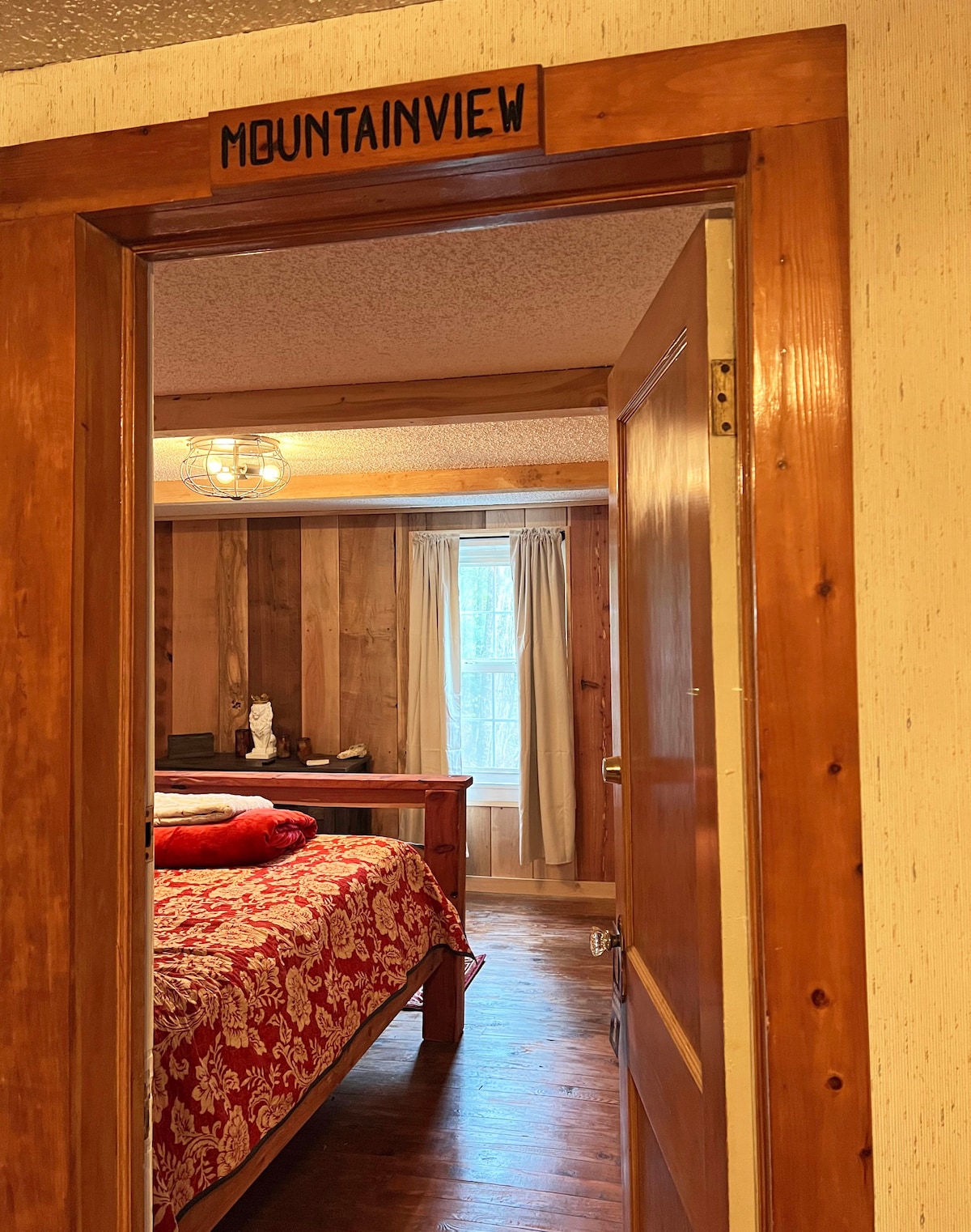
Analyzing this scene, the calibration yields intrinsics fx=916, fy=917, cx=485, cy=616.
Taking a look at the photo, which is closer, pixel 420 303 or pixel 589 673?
pixel 420 303

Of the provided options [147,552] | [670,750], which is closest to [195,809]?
[147,552]

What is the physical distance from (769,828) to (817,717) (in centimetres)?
12

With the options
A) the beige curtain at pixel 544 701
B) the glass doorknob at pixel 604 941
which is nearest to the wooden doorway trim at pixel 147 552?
the glass doorknob at pixel 604 941

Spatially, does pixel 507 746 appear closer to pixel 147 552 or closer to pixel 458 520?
pixel 458 520

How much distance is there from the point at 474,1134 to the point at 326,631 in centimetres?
344

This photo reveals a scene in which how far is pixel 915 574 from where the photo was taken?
94 centimetres

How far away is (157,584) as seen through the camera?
5.98 metres

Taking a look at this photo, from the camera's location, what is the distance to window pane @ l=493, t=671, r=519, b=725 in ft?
18.8

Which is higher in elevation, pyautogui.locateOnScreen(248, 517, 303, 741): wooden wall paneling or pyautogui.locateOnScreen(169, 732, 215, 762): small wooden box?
pyautogui.locateOnScreen(248, 517, 303, 741): wooden wall paneling

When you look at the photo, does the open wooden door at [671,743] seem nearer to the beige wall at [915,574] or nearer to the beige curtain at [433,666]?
the beige wall at [915,574]

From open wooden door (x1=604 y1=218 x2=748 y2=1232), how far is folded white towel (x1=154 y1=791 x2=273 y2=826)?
5.98ft

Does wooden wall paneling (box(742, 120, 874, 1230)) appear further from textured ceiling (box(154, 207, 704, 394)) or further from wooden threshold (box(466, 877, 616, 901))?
wooden threshold (box(466, 877, 616, 901))

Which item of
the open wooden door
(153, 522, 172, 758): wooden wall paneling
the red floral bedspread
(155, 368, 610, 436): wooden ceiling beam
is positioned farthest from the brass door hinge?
(153, 522, 172, 758): wooden wall paneling

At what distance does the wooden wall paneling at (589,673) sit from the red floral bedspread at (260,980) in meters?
2.25
